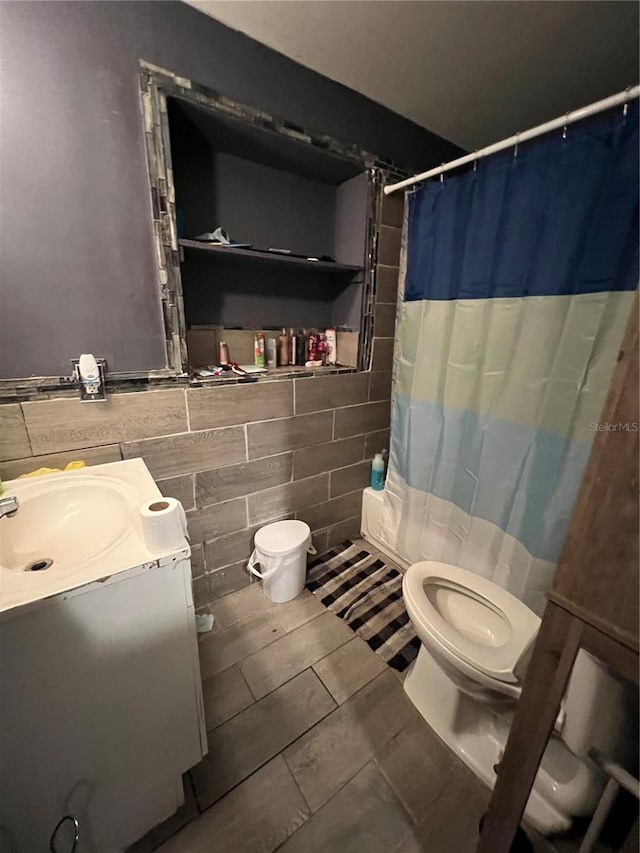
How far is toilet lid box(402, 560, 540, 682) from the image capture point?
88cm

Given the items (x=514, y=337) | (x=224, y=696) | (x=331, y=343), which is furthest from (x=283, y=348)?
(x=224, y=696)

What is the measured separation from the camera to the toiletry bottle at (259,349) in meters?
1.53

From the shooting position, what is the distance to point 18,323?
960mm

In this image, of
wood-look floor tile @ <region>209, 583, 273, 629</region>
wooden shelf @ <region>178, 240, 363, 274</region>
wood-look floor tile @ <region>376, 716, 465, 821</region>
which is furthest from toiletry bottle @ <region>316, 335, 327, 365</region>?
wood-look floor tile @ <region>376, 716, 465, 821</region>

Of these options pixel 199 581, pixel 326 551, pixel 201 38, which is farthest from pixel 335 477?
pixel 201 38

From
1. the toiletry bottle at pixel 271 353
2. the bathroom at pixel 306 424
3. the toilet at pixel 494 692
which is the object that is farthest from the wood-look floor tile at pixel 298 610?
the toiletry bottle at pixel 271 353

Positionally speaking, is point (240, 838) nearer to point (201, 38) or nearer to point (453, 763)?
point (453, 763)

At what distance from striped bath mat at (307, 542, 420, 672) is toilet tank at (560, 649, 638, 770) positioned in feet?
2.10

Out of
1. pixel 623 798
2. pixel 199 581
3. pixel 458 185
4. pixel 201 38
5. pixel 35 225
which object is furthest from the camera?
pixel 199 581

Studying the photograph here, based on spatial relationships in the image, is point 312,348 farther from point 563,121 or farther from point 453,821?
point 453,821

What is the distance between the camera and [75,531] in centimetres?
89

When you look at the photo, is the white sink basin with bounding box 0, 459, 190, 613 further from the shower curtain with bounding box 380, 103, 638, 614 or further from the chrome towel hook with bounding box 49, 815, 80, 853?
the shower curtain with bounding box 380, 103, 638, 614

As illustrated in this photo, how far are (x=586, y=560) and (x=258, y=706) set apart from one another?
3.89 ft

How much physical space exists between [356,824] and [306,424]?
131 cm
